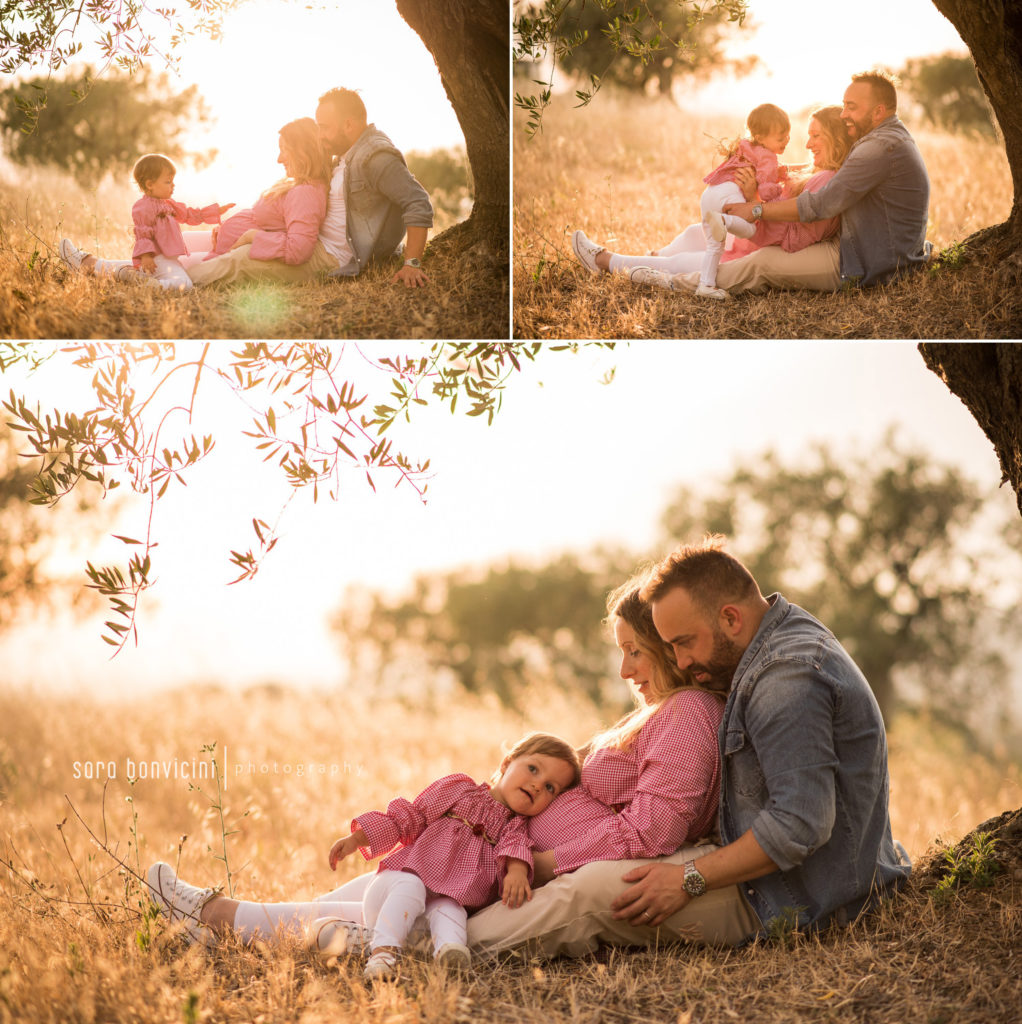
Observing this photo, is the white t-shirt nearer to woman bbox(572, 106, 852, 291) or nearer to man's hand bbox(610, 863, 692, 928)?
woman bbox(572, 106, 852, 291)

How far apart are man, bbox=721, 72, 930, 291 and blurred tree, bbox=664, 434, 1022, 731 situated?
9.53m

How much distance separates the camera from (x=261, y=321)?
4426 millimetres

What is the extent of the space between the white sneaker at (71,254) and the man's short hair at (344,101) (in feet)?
3.84

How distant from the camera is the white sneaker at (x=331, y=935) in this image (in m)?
3.51

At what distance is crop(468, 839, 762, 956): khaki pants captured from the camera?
131 inches

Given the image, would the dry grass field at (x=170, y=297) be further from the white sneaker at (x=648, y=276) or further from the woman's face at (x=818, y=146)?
the woman's face at (x=818, y=146)

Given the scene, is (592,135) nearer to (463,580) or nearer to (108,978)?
(108,978)

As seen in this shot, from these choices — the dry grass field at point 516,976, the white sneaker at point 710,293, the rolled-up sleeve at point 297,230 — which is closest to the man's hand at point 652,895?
the dry grass field at point 516,976

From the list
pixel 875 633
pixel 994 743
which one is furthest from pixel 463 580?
pixel 994 743

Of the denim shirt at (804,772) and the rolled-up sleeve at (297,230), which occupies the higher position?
the rolled-up sleeve at (297,230)

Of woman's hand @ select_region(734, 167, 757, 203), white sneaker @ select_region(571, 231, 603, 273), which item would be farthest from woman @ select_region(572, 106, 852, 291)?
woman's hand @ select_region(734, 167, 757, 203)

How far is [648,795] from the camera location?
3387 millimetres

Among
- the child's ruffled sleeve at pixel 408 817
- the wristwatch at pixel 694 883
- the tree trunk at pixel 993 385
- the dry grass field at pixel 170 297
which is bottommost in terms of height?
the wristwatch at pixel 694 883

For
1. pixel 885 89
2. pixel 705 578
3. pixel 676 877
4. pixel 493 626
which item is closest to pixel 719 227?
pixel 885 89
